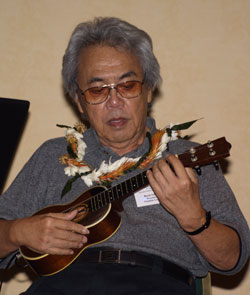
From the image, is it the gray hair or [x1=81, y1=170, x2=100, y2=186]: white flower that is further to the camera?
the gray hair

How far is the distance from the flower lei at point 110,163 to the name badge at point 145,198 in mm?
122

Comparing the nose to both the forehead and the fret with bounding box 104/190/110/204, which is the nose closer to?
the forehead

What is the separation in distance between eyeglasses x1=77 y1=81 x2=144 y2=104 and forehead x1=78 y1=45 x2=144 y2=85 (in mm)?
38

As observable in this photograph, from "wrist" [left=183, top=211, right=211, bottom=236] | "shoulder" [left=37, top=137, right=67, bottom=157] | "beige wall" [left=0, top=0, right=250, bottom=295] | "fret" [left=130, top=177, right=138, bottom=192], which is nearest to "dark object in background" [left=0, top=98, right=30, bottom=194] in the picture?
"shoulder" [left=37, top=137, right=67, bottom=157]

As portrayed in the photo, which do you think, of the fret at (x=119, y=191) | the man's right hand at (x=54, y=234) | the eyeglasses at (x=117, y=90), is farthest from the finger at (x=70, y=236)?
the eyeglasses at (x=117, y=90)

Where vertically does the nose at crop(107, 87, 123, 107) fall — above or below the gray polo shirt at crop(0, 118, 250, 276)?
above

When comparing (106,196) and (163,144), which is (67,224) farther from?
(163,144)

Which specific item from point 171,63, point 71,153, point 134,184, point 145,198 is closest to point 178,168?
point 134,184

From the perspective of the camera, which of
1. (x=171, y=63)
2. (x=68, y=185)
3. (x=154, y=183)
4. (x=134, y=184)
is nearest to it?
(x=154, y=183)

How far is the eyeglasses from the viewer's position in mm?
2234

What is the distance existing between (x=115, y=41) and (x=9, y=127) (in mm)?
723

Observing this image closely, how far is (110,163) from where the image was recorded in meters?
2.26

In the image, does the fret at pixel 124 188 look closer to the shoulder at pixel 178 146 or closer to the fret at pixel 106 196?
the fret at pixel 106 196

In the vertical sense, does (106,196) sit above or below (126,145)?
below
